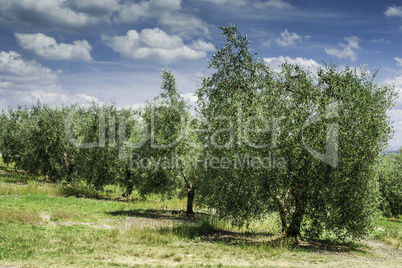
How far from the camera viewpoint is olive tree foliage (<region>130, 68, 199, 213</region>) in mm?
29328

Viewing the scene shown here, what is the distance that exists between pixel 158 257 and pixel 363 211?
1153 centimetres

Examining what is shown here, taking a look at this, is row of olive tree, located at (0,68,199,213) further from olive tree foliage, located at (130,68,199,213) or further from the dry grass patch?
the dry grass patch

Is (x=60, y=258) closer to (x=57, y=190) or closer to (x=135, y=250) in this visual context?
(x=135, y=250)

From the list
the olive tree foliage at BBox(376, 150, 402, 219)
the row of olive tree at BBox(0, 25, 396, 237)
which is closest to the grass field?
the row of olive tree at BBox(0, 25, 396, 237)

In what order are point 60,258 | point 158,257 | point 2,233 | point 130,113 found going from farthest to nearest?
point 130,113 < point 2,233 < point 158,257 < point 60,258

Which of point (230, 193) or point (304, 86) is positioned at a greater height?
point (304, 86)

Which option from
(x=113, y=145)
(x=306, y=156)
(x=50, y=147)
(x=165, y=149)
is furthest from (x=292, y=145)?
(x=50, y=147)

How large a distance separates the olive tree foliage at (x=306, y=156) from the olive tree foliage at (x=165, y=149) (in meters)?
8.86

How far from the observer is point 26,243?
15.3 meters

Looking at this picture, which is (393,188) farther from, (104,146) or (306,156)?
(104,146)

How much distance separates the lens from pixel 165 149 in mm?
29766

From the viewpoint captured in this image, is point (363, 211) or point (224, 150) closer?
point (363, 211)

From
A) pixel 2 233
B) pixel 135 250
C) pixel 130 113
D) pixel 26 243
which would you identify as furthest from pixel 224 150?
pixel 130 113

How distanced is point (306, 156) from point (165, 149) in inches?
597
